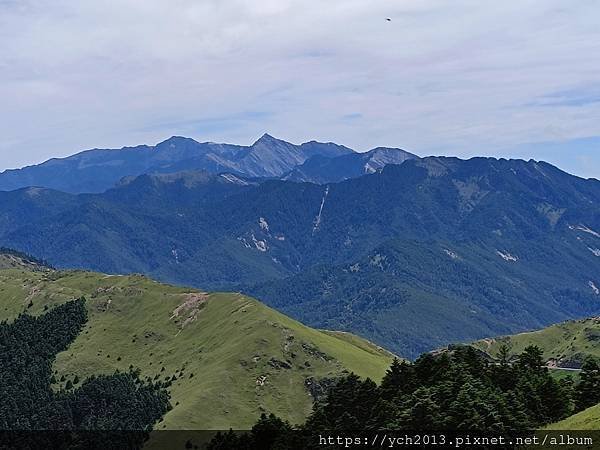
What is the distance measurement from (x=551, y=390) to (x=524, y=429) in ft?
71.8

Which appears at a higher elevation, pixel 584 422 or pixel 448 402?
pixel 584 422

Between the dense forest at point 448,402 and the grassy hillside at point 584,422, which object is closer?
the grassy hillside at point 584,422

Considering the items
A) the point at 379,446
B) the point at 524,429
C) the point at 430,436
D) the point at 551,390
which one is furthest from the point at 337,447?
the point at 551,390

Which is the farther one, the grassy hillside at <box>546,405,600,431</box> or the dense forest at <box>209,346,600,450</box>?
the dense forest at <box>209,346,600,450</box>

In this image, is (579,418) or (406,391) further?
(406,391)

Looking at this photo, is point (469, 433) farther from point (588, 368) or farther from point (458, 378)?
point (588, 368)

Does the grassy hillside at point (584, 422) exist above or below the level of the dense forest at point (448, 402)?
above

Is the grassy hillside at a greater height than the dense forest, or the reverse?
the grassy hillside

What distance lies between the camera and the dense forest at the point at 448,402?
96.1 metres

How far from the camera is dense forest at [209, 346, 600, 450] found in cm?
9606

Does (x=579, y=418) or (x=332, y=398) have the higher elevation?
(x=579, y=418)

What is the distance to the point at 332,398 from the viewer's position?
144500 millimetres

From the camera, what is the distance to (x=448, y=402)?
3954 inches

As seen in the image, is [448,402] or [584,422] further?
[448,402]
